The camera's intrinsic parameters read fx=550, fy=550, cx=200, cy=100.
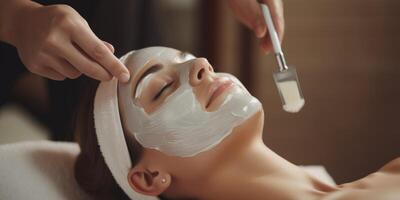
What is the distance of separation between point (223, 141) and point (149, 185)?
0.61 ft

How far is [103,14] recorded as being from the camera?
1.56 metres

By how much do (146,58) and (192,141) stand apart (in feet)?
0.69

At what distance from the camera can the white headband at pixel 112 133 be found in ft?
3.67

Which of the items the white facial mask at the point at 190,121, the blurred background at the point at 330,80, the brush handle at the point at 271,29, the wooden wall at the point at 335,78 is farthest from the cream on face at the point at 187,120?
the wooden wall at the point at 335,78

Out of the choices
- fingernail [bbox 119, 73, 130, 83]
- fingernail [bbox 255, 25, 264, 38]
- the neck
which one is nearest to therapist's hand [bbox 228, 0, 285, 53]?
fingernail [bbox 255, 25, 264, 38]

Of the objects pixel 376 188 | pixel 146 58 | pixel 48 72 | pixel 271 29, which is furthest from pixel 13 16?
pixel 376 188

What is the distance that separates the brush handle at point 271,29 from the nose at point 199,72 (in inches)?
5.8

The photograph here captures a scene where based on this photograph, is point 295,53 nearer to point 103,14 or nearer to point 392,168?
point 103,14

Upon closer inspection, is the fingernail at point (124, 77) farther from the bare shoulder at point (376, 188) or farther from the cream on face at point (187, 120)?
the bare shoulder at point (376, 188)

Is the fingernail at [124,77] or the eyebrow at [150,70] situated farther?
the eyebrow at [150,70]

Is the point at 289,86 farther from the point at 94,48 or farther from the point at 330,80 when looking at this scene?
the point at 330,80

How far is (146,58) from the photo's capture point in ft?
3.78

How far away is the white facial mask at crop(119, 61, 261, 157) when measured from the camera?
1067 millimetres

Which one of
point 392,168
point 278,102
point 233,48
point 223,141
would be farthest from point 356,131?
point 223,141
